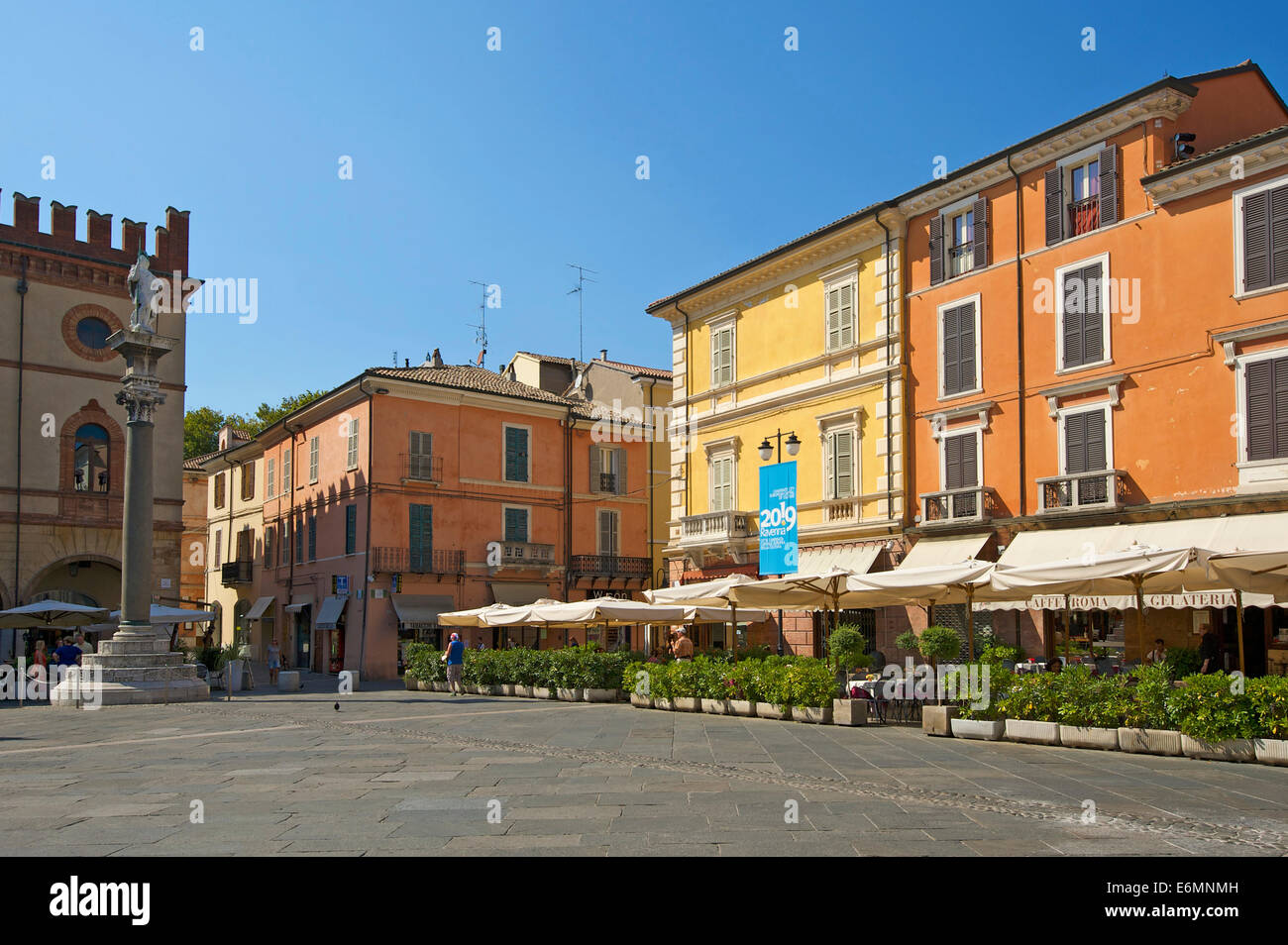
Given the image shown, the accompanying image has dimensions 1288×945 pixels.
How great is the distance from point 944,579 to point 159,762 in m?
11.1

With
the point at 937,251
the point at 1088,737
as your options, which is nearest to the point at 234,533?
the point at 937,251

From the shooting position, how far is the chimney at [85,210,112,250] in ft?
118

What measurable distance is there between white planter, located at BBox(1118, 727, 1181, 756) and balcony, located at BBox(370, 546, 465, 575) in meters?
28.5

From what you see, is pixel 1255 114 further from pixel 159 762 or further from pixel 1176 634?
pixel 159 762

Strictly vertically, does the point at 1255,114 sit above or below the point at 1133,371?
above

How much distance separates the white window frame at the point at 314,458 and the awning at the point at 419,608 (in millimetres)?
7686

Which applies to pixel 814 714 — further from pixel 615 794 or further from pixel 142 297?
pixel 142 297

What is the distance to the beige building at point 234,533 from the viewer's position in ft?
162

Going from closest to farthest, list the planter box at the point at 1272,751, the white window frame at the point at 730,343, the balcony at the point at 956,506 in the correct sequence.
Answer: the planter box at the point at 1272,751 < the balcony at the point at 956,506 < the white window frame at the point at 730,343

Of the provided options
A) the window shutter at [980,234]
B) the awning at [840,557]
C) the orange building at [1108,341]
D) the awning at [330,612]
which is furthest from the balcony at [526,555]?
the window shutter at [980,234]

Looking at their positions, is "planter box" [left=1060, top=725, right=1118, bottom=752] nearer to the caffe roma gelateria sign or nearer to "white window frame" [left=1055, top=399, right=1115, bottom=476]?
the caffe roma gelateria sign

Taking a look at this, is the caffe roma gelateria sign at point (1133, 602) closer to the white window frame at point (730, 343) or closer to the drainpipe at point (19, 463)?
the white window frame at point (730, 343)

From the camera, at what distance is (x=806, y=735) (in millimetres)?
15797
